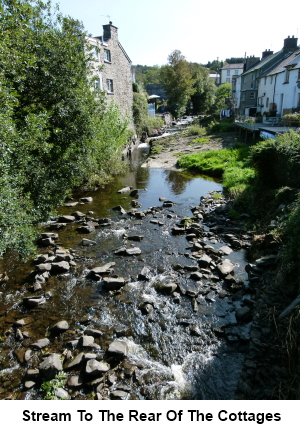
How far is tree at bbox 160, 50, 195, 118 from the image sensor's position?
74.4 metres

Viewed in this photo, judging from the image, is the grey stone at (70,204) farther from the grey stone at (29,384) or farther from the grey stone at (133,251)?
the grey stone at (29,384)

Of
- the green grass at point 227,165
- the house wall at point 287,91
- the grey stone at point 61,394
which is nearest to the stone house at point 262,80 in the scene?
the house wall at point 287,91

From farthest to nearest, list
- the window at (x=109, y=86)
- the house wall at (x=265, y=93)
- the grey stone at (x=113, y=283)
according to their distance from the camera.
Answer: the house wall at (x=265, y=93) < the window at (x=109, y=86) < the grey stone at (x=113, y=283)

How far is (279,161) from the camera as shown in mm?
15984

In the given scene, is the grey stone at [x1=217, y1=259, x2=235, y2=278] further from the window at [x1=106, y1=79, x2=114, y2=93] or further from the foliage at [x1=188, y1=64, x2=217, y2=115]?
the foliage at [x1=188, y1=64, x2=217, y2=115]

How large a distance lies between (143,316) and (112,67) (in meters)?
34.7

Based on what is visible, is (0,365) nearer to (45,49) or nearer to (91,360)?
(91,360)

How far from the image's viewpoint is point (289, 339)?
6730 millimetres

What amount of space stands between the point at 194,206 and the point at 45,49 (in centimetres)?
1257

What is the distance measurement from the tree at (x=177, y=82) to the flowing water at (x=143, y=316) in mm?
67274

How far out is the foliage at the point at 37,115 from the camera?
31.8 feet

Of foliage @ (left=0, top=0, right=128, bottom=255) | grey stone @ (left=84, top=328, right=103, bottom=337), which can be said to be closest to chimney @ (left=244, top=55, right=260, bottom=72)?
foliage @ (left=0, top=0, right=128, bottom=255)

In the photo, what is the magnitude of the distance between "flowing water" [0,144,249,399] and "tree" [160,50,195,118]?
221ft
